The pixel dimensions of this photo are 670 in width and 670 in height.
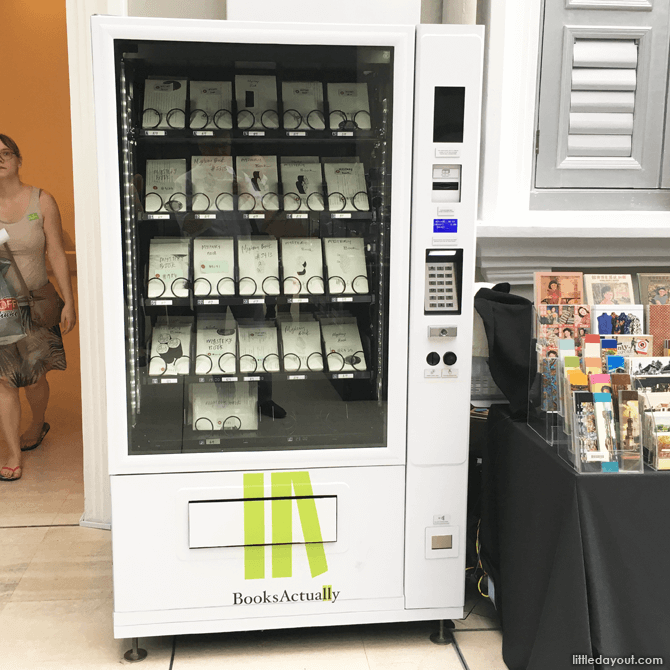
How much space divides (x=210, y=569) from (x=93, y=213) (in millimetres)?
1643

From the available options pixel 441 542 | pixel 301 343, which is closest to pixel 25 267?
pixel 301 343

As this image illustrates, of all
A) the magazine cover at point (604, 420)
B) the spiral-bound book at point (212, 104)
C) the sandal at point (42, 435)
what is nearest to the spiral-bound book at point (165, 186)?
the spiral-bound book at point (212, 104)

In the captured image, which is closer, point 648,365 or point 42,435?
point 648,365

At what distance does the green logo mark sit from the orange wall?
3.53m

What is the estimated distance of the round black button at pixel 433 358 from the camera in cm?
234

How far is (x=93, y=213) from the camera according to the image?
3.13 m

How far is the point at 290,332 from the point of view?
2527mm

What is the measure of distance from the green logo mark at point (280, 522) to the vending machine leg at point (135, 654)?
0.43 metres

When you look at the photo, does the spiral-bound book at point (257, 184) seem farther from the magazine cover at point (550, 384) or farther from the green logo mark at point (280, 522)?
the magazine cover at point (550, 384)

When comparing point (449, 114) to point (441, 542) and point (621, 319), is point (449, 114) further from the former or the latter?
point (441, 542)

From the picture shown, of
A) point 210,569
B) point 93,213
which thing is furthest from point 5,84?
point 210,569

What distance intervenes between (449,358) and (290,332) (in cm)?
57

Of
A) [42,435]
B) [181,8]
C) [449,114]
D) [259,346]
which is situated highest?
[181,8]

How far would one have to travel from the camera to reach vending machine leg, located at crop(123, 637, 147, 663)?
2.37 m
